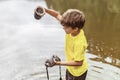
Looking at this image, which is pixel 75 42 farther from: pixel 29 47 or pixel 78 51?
pixel 29 47

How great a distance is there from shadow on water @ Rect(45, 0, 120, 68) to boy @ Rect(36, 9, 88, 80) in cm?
172

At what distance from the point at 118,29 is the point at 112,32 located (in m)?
0.24

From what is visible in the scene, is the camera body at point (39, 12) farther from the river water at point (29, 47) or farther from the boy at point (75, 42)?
the river water at point (29, 47)

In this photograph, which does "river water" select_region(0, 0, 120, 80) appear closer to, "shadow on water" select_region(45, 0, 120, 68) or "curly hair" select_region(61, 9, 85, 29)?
"shadow on water" select_region(45, 0, 120, 68)

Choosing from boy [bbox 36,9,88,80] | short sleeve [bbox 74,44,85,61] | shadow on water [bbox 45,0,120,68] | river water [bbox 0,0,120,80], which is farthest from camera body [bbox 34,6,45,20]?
shadow on water [bbox 45,0,120,68]

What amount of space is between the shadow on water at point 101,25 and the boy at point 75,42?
1.72 m

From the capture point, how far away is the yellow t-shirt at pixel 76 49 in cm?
381

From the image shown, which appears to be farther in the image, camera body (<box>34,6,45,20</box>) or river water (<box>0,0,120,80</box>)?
river water (<box>0,0,120,80</box>)

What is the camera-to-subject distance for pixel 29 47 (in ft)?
20.8

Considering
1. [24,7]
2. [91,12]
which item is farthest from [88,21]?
[24,7]

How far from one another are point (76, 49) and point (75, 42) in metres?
0.08

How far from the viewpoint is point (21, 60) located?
582 centimetres

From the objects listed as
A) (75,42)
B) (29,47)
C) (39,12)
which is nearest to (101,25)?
(29,47)

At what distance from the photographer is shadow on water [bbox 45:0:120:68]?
605 cm
